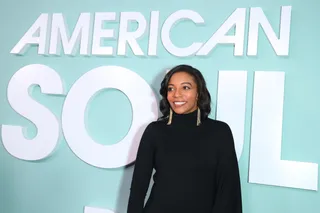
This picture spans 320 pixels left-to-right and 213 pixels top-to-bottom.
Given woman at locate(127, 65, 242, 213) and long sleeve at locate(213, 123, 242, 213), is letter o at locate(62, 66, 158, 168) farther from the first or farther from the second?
long sleeve at locate(213, 123, 242, 213)

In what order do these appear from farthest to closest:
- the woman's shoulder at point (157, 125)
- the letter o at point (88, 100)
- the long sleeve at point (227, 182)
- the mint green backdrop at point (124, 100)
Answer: the letter o at point (88, 100)
the mint green backdrop at point (124, 100)
the woman's shoulder at point (157, 125)
the long sleeve at point (227, 182)

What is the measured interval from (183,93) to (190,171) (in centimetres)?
30

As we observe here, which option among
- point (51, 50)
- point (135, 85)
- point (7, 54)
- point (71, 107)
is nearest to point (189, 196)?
point (135, 85)

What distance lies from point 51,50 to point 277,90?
1249 millimetres

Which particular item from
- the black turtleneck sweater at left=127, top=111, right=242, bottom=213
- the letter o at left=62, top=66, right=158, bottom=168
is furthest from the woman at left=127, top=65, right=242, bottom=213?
the letter o at left=62, top=66, right=158, bottom=168

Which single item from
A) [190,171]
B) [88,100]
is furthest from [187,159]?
[88,100]

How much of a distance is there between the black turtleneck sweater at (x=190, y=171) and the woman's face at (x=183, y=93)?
0.04 meters

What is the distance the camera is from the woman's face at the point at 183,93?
124 centimetres

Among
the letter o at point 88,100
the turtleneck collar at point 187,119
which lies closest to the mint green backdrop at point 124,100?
the letter o at point 88,100

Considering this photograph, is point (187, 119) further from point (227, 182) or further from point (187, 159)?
point (227, 182)

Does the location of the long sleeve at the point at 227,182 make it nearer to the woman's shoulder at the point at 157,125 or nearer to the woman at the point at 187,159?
the woman at the point at 187,159

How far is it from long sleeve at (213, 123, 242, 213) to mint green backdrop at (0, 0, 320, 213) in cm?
34

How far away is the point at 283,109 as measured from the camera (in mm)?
1473

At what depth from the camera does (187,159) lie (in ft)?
3.94
